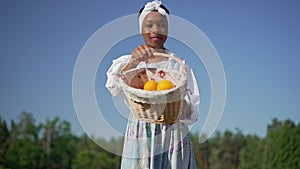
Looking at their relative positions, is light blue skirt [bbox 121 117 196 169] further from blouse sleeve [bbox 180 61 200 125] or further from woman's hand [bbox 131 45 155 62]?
woman's hand [bbox 131 45 155 62]

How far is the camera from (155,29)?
7.11 feet

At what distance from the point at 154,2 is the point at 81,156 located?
2049cm

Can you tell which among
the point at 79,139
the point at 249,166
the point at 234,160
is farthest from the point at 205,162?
the point at 79,139

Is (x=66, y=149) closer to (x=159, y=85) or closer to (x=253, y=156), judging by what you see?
(x=253, y=156)

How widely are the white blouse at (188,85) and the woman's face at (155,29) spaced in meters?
0.09

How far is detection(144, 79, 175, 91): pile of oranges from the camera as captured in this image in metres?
1.97

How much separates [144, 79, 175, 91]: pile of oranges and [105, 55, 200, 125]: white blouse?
11cm

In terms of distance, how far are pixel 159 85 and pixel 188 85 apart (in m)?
0.19

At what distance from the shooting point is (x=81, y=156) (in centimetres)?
2223

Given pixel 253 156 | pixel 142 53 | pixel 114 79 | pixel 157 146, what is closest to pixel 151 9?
pixel 142 53

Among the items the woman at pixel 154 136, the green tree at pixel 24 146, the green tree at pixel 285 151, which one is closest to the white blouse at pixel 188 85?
the woman at pixel 154 136

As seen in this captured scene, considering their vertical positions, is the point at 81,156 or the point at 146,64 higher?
the point at 81,156

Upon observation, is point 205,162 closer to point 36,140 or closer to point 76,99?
point 36,140

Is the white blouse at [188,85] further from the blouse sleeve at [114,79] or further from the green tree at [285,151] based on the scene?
the green tree at [285,151]
